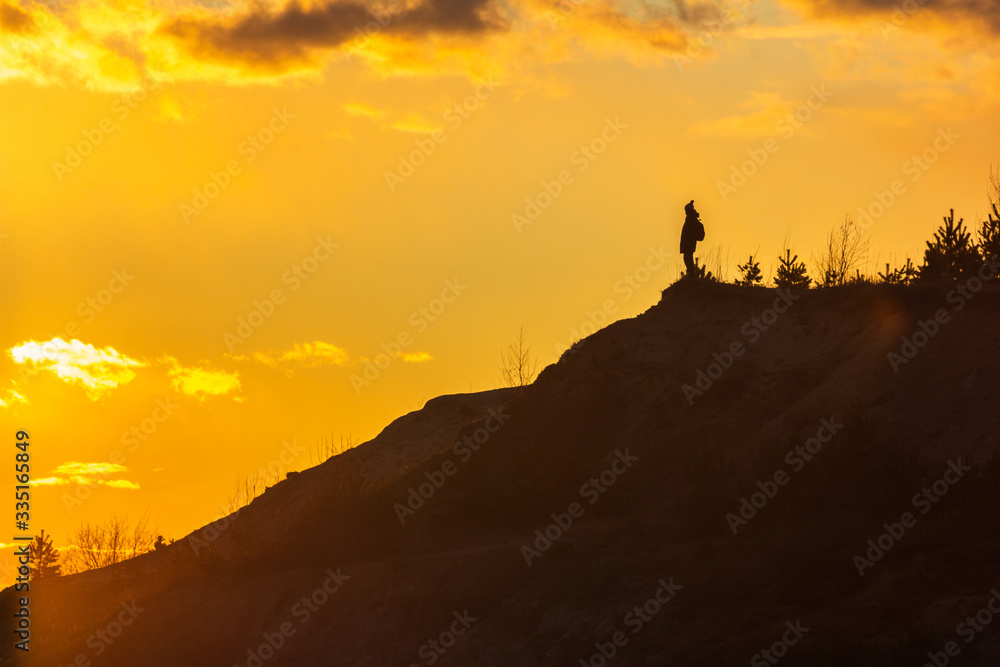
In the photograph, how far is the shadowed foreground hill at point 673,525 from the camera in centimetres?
1692

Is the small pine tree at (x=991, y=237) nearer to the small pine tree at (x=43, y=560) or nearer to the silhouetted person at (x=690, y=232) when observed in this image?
the silhouetted person at (x=690, y=232)

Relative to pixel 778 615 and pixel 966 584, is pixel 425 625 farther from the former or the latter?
pixel 966 584

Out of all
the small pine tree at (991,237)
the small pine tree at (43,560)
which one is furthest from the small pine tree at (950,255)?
the small pine tree at (43,560)

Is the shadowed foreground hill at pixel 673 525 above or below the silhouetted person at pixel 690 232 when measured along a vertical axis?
below

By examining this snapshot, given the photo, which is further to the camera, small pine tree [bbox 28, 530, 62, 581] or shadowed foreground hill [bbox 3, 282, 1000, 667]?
small pine tree [bbox 28, 530, 62, 581]

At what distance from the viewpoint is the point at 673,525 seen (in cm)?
2227

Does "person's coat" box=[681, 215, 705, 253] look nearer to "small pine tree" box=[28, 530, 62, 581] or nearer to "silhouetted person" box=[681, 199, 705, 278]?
"silhouetted person" box=[681, 199, 705, 278]

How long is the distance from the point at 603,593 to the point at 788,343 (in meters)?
10.4

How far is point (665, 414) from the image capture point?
86.7 ft

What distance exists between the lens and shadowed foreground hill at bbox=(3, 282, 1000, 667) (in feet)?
55.5

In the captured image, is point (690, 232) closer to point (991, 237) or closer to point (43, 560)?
point (991, 237)

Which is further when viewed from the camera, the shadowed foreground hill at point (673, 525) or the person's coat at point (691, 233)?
the person's coat at point (691, 233)

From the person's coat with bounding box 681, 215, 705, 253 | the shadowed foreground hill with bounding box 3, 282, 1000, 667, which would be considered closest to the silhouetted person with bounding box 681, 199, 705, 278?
the person's coat with bounding box 681, 215, 705, 253

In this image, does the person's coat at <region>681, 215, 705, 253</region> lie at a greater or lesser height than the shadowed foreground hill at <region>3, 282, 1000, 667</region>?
greater
